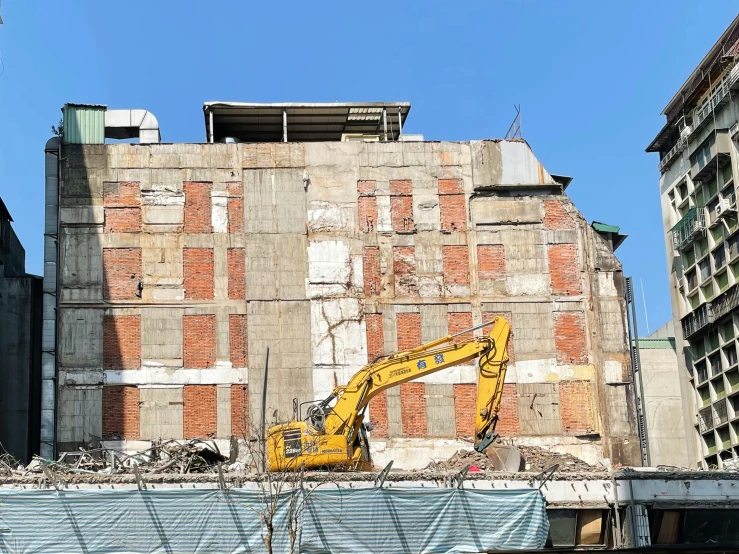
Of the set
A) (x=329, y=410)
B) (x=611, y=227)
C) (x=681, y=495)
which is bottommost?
(x=681, y=495)

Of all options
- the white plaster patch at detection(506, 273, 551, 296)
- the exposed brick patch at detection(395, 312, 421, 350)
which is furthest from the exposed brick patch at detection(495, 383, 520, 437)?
the exposed brick patch at detection(395, 312, 421, 350)

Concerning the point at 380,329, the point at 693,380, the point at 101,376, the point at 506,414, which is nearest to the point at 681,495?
the point at 506,414

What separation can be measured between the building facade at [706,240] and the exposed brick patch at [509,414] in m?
16.8

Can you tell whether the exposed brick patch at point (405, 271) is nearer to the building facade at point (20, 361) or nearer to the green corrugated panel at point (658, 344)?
the building facade at point (20, 361)

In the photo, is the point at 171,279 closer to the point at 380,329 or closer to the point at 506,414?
the point at 380,329

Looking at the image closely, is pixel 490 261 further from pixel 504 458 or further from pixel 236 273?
pixel 504 458

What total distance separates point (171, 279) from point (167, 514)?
59.8 feet

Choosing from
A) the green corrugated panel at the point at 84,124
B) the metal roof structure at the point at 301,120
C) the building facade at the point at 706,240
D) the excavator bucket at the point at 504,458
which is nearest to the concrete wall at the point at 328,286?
the green corrugated panel at the point at 84,124

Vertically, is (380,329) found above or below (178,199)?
below

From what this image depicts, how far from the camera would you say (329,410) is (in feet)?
126

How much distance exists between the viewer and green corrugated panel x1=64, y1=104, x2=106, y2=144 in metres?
51.3

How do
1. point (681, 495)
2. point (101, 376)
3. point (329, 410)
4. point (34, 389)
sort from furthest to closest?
point (34, 389) → point (101, 376) → point (329, 410) → point (681, 495)

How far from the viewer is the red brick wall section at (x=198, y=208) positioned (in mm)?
50219

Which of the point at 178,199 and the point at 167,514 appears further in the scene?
the point at 178,199
